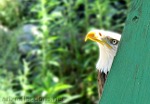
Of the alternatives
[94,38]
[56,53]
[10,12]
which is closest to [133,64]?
[94,38]

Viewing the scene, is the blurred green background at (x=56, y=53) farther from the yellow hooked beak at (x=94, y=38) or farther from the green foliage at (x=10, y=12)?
the yellow hooked beak at (x=94, y=38)

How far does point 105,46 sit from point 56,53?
6.54ft

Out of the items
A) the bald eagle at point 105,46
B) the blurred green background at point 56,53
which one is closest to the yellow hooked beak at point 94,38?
the bald eagle at point 105,46

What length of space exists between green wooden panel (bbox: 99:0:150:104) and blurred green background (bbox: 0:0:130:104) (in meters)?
1.69

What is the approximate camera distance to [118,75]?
3.30 feet

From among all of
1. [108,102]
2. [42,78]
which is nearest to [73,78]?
[42,78]

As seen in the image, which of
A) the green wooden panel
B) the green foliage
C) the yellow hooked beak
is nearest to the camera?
the green wooden panel

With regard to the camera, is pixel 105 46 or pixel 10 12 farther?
pixel 10 12

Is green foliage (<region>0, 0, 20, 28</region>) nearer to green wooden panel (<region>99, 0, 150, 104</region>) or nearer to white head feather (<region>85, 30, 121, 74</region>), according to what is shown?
white head feather (<region>85, 30, 121, 74</region>)

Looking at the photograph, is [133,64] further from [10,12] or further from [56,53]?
[10,12]

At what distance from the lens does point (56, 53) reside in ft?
11.0

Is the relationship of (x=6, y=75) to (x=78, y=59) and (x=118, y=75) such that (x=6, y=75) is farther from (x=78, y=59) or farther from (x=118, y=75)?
(x=118, y=75)

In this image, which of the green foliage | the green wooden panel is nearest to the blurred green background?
the green foliage

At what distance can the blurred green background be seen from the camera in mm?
2857
